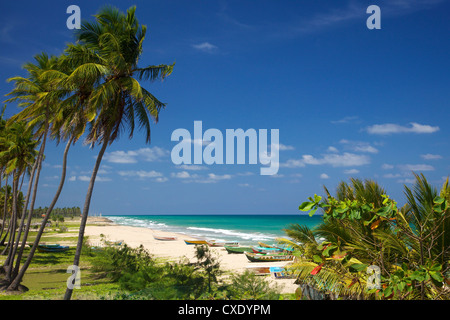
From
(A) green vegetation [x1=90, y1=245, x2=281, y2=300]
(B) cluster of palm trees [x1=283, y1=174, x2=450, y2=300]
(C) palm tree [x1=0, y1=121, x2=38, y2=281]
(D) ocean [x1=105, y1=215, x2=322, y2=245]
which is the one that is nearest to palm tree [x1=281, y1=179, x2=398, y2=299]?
(B) cluster of palm trees [x1=283, y1=174, x2=450, y2=300]

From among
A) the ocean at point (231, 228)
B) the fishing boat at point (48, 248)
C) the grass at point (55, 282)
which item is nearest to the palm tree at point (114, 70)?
the grass at point (55, 282)

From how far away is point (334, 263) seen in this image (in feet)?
17.3

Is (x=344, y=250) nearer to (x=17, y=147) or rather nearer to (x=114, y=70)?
(x=114, y=70)

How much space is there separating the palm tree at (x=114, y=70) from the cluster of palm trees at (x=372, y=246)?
6.24 m

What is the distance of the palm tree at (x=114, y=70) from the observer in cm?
Answer: 944

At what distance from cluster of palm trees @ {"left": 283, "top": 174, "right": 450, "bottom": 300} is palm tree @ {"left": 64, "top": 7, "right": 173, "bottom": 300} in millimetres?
6243

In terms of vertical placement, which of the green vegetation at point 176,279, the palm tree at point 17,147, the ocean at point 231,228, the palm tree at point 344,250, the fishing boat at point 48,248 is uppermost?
the palm tree at point 17,147

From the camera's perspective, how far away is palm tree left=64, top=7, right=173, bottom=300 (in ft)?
31.0

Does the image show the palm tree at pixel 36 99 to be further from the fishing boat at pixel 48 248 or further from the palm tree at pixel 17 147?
the fishing boat at pixel 48 248

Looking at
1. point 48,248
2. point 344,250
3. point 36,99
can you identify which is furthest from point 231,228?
point 344,250
